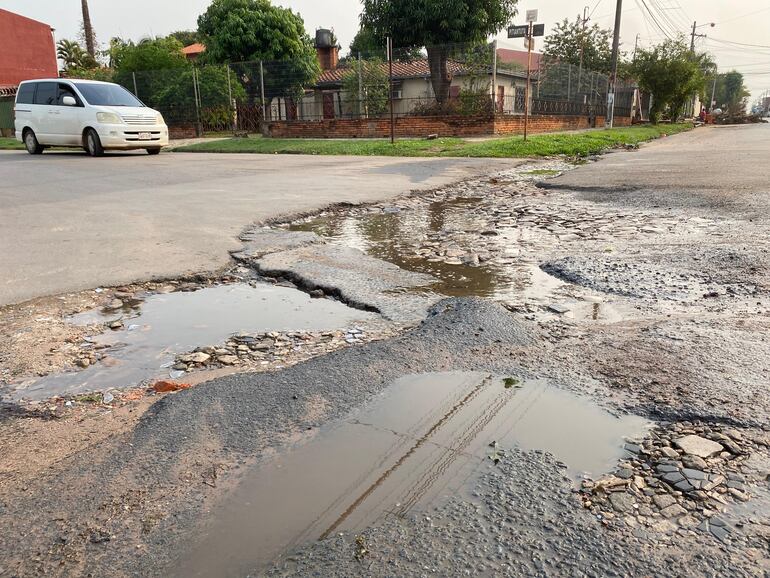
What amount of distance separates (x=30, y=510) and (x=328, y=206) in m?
5.23

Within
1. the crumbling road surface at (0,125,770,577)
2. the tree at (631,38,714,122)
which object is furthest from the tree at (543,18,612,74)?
the crumbling road surface at (0,125,770,577)

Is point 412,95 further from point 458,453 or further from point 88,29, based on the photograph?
point 88,29

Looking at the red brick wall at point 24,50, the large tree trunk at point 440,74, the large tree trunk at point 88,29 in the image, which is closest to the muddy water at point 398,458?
the large tree trunk at point 440,74

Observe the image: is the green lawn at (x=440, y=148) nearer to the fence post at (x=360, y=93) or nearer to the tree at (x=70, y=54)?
the fence post at (x=360, y=93)

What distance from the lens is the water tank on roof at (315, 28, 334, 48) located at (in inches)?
1487

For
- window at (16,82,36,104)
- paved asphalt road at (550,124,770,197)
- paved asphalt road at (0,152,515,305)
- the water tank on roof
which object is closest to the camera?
paved asphalt road at (0,152,515,305)

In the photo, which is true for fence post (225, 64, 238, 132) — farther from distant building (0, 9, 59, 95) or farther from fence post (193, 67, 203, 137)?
distant building (0, 9, 59, 95)

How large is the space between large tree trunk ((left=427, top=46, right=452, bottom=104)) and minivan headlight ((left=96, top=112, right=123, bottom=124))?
10.2 metres

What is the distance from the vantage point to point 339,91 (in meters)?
20.4

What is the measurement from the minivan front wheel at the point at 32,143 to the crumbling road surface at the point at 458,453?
44.9 ft

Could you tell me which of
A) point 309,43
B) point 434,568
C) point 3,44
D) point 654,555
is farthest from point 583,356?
point 3,44

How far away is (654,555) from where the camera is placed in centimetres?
140

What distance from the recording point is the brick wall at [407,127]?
733 inches

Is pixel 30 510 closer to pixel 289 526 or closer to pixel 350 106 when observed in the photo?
pixel 289 526
